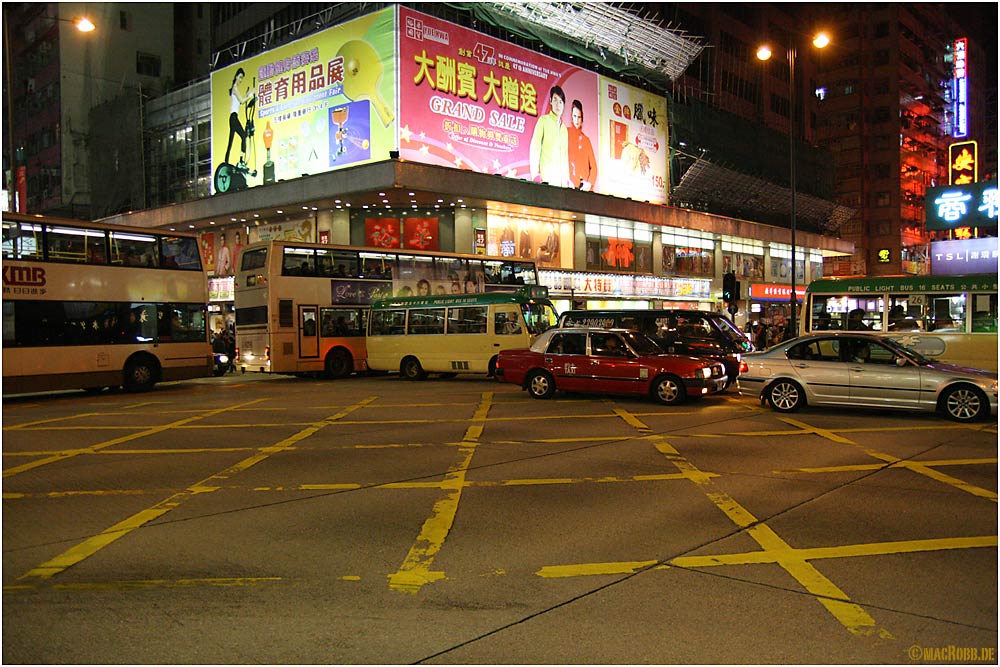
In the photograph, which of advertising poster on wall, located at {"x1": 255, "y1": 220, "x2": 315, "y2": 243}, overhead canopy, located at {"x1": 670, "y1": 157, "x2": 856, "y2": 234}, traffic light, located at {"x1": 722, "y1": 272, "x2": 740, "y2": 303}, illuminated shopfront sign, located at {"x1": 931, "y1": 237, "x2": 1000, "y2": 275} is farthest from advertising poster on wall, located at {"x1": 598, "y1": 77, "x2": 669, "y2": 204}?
traffic light, located at {"x1": 722, "y1": 272, "x2": 740, "y2": 303}

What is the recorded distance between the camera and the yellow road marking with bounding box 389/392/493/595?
5027mm

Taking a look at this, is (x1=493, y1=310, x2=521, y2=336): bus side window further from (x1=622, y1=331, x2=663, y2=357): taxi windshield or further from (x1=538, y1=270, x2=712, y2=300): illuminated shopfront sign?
(x1=538, y1=270, x2=712, y2=300): illuminated shopfront sign

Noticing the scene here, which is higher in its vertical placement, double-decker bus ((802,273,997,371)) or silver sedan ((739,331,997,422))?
double-decker bus ((802,273,997,371))

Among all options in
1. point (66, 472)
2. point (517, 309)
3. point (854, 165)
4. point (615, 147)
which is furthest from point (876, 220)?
point (66, 472)

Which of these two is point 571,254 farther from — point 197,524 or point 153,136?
point 197,524

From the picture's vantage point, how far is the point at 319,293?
22.6 metres

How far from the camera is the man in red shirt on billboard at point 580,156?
36188mm

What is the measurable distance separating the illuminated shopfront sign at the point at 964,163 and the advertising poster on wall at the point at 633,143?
1455 cm

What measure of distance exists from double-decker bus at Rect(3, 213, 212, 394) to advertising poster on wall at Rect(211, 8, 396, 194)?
1197 centimetres

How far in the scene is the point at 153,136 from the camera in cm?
4269

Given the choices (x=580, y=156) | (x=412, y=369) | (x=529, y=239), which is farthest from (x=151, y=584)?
(x=580, y=156)

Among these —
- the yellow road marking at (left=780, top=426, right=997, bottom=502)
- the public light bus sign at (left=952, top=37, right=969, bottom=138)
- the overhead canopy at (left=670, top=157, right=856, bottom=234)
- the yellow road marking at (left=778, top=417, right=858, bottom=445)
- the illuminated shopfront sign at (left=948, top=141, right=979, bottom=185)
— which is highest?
the public light bus sign at (left=952, top=37, right=969, bottom=138)

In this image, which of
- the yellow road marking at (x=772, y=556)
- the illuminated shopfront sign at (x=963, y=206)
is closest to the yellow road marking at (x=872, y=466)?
the yellow road marking at (x=772, y=556)

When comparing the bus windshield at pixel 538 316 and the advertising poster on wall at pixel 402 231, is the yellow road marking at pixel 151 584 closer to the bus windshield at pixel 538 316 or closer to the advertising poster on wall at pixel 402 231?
the bus windshield at pixel 538 316
